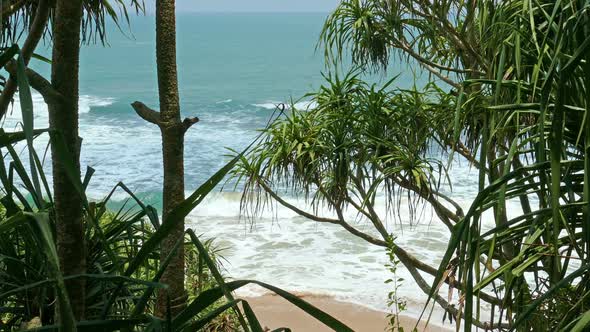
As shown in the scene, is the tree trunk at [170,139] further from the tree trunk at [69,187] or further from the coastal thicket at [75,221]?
the tree trunk at [69,187]

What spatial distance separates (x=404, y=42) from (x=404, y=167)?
1.06 meters

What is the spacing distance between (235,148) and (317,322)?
10.6 meters

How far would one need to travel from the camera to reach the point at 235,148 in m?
18.1

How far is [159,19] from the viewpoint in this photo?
6.32 feet

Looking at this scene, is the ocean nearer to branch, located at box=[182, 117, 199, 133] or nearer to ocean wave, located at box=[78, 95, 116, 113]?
ocean wave, located at box=[78, 95, 116, 113]

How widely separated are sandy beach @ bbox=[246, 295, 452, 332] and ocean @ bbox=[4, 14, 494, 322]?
26 cm

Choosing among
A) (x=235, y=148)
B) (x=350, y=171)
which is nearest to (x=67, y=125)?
(x=350, y=171)

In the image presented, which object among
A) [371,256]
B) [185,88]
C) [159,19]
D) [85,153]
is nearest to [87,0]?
[159,19]

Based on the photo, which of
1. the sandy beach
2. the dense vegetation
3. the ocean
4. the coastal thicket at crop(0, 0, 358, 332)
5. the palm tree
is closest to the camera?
the coastal thicket at crop(0, 0, 358, 332)

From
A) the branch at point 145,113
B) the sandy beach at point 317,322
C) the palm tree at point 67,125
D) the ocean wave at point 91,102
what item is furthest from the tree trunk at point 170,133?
the ocean wave at point 91,102

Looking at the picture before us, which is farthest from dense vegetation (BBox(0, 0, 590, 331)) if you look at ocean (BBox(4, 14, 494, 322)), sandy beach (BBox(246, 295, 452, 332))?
sandy beach (BBox(246, 295, 452, 332))

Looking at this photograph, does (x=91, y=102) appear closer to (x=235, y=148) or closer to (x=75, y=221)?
(x=235, y=148)

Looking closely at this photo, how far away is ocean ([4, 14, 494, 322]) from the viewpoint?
980cm

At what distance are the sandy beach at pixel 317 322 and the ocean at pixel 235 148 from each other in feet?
0.85
